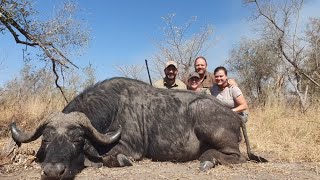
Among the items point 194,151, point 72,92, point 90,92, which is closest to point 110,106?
point 90,92

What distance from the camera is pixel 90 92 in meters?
5.00

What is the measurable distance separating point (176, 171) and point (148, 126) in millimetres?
903

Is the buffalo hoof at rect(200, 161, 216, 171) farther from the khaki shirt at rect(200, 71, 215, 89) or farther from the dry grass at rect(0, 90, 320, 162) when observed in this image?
the khaki shirt at rect(200, 71, 215, 89)

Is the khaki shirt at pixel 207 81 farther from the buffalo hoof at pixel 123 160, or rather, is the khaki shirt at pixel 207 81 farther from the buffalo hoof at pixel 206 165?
the buffalo hoof at pixel 123 160

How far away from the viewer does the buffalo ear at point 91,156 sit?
450cm

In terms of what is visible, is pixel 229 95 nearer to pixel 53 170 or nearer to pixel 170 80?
pixel 170 80

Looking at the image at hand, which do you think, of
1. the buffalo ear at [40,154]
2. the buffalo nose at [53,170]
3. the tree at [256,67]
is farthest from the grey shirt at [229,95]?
the tree at [256,67]

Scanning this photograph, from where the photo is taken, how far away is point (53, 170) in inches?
141

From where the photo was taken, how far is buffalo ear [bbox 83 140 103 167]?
450 cm

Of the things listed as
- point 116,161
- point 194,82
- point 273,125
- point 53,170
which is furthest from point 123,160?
point 273,125

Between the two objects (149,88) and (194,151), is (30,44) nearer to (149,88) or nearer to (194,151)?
(149,88)

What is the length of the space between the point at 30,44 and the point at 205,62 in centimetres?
359

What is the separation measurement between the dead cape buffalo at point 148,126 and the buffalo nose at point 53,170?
27.6 inches

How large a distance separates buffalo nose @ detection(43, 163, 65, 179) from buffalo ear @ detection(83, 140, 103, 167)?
0.86 metres
